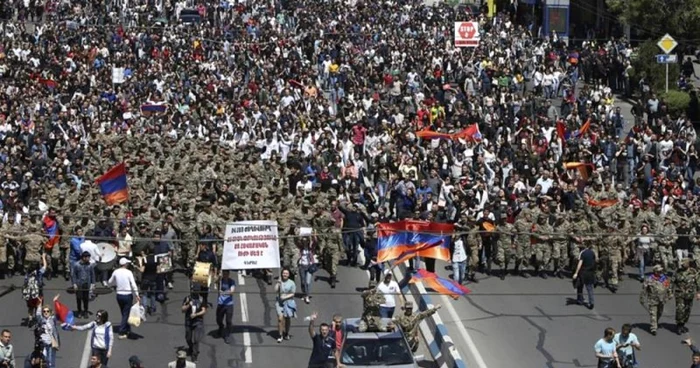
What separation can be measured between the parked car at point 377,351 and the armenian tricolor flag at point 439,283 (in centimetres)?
498

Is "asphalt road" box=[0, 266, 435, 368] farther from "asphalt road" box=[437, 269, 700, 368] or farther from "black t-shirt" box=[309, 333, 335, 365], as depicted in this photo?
"asphalt road" box=[437, 269, 700, 368]

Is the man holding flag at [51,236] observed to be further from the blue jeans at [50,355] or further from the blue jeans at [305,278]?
the blue jeans at [50,355]

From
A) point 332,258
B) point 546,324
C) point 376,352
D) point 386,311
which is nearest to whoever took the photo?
point 376,352

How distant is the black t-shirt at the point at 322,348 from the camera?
84.6 feet

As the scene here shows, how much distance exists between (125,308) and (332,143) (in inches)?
498

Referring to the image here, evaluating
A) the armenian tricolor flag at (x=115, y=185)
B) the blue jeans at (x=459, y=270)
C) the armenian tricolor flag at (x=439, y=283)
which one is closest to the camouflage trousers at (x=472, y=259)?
the blue jeans at (x=459, y=270)

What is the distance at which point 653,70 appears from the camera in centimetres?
4938

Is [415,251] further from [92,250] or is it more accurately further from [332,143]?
[332,143]

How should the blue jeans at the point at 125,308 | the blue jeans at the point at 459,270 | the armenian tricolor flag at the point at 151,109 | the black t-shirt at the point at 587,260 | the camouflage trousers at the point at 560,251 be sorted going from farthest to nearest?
the armenian tricolor flag at the point at 151,109 → the camouflage trousers at the point at 560,251 → the blue jeans at the point at 459,270 → the black t-shirt at the point at 587,260 → the blue jeans at the point at 125,308

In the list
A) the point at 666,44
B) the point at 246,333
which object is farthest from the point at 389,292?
the point at 666,44

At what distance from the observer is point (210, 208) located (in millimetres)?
31766

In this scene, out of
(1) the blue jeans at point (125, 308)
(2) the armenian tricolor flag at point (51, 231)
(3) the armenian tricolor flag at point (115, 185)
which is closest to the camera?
(1) the blue jeans at point (125, 308)

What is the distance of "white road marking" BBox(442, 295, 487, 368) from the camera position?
27.3 m

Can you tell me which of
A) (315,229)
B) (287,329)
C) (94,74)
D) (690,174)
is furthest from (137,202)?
(94,74)
